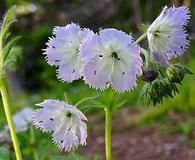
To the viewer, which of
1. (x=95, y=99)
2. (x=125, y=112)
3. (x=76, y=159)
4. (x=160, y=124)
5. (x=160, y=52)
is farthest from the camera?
(x=125, y=112)

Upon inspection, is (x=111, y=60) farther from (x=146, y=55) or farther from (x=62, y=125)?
(x=62, y=125)

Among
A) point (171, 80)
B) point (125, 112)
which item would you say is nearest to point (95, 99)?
point (171, 80)

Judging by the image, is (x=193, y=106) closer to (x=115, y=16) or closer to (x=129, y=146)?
(x=129, y=146)

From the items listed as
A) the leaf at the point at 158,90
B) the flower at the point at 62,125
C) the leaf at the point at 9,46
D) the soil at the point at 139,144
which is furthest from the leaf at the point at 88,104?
the soil at the point at 139,144

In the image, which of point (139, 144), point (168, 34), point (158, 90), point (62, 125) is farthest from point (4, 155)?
point (139, 144)

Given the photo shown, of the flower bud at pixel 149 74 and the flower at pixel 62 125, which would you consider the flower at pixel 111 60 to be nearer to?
the flower bud at pixel 149 74

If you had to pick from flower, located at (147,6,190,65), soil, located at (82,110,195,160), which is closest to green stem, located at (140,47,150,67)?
flower, located at (147,6,190,65)

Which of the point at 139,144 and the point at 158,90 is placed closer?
the point at 158,90
